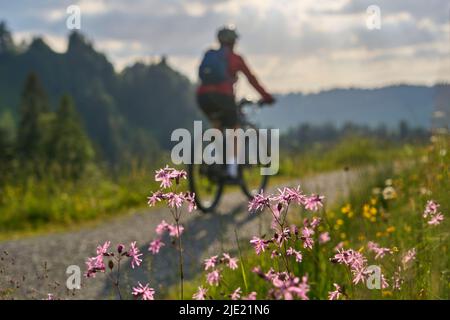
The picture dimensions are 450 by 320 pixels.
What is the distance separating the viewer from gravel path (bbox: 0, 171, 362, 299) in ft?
18.3

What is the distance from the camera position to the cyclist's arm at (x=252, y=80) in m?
9.01

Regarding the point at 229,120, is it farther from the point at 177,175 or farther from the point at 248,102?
the point at 177,175

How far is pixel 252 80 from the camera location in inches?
372

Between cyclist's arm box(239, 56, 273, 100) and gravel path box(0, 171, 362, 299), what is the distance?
168 cm

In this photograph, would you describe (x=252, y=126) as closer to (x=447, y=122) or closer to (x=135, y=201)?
(x=135, y=201)

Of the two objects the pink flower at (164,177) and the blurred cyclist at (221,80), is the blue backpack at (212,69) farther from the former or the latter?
the pink flower at (164,177)

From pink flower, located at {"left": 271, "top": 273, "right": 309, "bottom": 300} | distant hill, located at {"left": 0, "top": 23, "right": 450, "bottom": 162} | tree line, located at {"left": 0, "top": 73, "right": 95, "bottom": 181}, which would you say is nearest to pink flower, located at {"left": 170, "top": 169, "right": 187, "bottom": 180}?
pink flower, located at {"left": 271, "top": 273, "right": 309, "bottom": 300}

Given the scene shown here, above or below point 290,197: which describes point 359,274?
below

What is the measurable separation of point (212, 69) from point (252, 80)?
3.46 feet

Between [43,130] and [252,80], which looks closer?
[252,80]

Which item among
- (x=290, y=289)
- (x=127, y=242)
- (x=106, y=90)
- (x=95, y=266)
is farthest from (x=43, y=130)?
(x=106, y=90)

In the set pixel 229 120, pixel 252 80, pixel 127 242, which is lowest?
pixel 127 242

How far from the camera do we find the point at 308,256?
4738mm
